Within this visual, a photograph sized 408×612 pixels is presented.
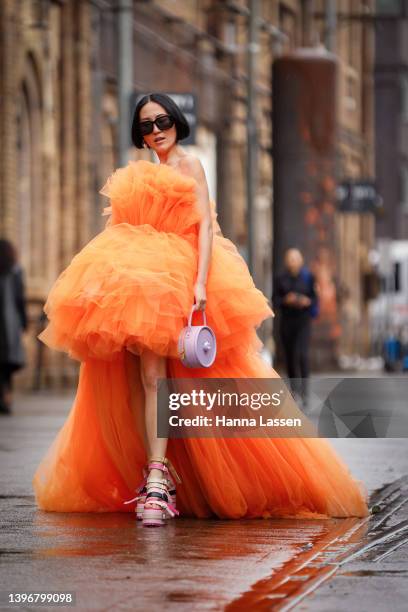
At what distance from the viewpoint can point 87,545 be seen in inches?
291

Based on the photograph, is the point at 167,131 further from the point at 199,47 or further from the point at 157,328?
the point at 199,47

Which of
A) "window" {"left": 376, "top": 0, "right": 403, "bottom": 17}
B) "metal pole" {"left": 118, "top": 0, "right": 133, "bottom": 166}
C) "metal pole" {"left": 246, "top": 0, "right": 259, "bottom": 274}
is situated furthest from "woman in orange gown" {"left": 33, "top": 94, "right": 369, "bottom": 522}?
"window" {"left": 376, "top": 0, "right": 403, "bottom": 17}

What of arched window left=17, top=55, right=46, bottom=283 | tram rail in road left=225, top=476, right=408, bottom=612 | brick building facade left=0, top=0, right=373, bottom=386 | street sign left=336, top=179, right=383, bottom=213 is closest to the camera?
tram rail in road left=225, top=476, right=408, bottom=612

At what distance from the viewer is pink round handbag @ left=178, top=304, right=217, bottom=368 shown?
8188mm

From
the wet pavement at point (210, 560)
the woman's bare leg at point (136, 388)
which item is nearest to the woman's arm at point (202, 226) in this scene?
the woman's bare leg at point (136, 388)

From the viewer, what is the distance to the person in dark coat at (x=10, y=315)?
18.9 metres

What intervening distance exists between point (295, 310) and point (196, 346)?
11.9 meters

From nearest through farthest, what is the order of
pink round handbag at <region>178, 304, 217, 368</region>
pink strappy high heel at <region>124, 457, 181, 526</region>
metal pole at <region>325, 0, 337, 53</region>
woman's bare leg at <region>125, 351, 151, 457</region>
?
pink strappy high heel at <region>124, 457, 181, 526</region> < pink round handbag at <region>178, 304, 217, 368</region> < woman's bare leg at <region>125, 351, 151, 457</region> < metal pole at <region>325, 0, 337, 53</region>

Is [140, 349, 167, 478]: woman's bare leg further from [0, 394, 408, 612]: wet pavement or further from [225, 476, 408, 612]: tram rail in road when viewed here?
[225, 476, 408, 612]: tram rail in road

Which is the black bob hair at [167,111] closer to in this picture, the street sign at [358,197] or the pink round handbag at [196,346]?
the pink round handbag at [196,346]

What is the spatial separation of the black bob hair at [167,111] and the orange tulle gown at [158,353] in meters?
0.15

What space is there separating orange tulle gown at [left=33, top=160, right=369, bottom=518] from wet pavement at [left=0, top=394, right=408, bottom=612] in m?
0.16

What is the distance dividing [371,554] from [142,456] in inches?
68.8

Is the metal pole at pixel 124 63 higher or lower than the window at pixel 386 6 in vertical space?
lower
